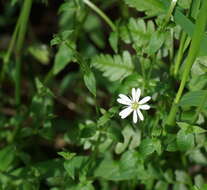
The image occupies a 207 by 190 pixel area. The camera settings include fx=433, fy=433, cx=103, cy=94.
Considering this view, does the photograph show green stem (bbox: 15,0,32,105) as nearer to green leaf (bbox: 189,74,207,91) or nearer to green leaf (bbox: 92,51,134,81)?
green leaf (bbox: 92,51,134,81)

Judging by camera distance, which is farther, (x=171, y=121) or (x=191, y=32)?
(x=171, y=121)

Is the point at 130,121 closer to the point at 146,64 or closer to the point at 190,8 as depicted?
the point at 146,64

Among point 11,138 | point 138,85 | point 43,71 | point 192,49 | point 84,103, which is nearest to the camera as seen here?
point 192,49

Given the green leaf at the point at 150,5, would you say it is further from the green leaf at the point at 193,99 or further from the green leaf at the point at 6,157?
the green leaf at the point at 6,157


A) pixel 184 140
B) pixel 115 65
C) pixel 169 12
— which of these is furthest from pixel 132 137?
pixel 169 12

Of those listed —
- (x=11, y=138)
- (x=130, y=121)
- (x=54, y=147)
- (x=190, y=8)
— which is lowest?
(x=54, y=147)

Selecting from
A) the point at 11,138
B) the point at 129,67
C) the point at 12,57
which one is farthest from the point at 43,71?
the point at 129,67

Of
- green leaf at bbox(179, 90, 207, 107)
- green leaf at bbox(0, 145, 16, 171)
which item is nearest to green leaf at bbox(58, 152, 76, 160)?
green leaf at bbox(0, 145, 16, 171)

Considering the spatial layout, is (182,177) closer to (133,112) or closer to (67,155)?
(133,112)
